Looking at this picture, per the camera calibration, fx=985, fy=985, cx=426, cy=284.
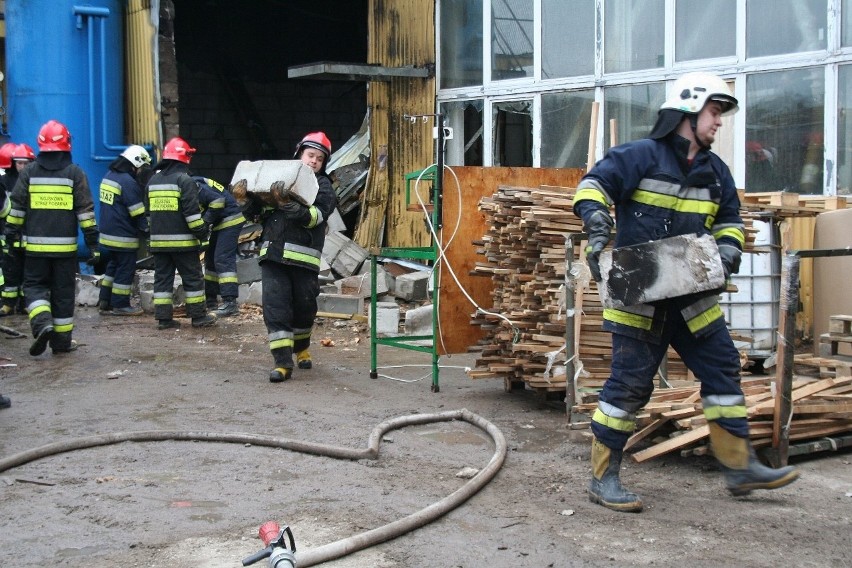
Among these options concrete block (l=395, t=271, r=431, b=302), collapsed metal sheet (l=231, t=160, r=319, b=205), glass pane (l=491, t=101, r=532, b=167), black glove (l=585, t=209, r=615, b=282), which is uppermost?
glass pane (l=491, t=101, r=532, b=167)

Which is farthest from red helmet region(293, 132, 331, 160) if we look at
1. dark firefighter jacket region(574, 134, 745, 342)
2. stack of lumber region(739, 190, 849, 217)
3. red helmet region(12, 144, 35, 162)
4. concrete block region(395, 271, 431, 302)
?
red helmet region(12, 144, 35, 162)

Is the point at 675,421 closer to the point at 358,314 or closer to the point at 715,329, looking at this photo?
the point at 715,329

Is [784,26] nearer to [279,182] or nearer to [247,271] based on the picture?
[279,182]

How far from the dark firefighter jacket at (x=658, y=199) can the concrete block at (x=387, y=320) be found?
5.75m

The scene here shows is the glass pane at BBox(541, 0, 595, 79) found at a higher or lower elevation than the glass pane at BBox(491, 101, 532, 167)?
higher

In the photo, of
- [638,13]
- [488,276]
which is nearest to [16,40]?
[638,13]

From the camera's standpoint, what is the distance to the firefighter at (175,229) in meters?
10.7

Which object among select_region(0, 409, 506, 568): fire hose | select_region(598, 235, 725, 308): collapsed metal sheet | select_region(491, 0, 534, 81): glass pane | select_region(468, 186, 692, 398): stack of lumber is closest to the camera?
select_region(0, 409, 506, 568): fire hose

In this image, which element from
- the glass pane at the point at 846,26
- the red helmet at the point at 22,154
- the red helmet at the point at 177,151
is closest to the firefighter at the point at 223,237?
the red helmet at the point at 177,151

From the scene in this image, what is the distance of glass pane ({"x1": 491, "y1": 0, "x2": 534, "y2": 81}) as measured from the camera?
12.1 meters

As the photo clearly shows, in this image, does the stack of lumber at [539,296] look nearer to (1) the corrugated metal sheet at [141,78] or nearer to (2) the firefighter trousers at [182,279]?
(2) the firefighter trousers at [182,279]

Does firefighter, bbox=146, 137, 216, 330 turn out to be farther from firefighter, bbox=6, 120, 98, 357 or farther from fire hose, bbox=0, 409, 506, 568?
fire hose, bbox=0, 409, 506, 568

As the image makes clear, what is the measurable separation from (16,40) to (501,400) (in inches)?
401

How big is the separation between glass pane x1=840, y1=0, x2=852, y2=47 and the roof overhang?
18.0ft
